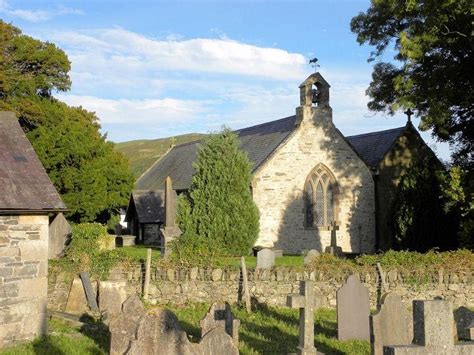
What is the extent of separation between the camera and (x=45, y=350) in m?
10.8

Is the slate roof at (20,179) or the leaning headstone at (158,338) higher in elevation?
the slate roof at (20,179)

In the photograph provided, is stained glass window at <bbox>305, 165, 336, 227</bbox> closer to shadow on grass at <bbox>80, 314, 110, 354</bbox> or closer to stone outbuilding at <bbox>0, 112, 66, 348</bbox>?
shadow on grass at <bbox>80, 314, 110, 354</bbox>

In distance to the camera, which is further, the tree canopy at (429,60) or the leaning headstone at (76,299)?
the tree canopy at (429,60)

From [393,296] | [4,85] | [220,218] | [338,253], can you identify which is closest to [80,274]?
[393,296]

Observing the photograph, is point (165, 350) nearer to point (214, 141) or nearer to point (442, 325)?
point (442, 325)

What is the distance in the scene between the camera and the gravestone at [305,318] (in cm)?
978

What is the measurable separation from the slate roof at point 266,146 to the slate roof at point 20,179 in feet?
51.8

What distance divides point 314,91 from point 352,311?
18.7 m

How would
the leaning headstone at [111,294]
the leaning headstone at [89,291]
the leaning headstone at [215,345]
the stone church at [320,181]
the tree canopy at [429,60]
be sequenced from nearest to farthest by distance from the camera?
the leaning headstone at [215,345]
the leaning headstone at [111,294]
the leaning headstone at [89,291]
the tree canopy at [429,60]
the stone church at [320,181]

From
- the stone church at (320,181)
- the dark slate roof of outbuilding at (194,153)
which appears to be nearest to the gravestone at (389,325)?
the stone church at (320,181)

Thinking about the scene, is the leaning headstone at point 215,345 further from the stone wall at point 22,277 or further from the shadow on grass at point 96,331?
the stone wall at point 22,277

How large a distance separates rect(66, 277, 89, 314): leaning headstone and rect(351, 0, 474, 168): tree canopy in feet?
47.2

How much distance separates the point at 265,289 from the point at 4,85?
908 inches

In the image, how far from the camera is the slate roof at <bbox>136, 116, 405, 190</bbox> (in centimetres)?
3006
